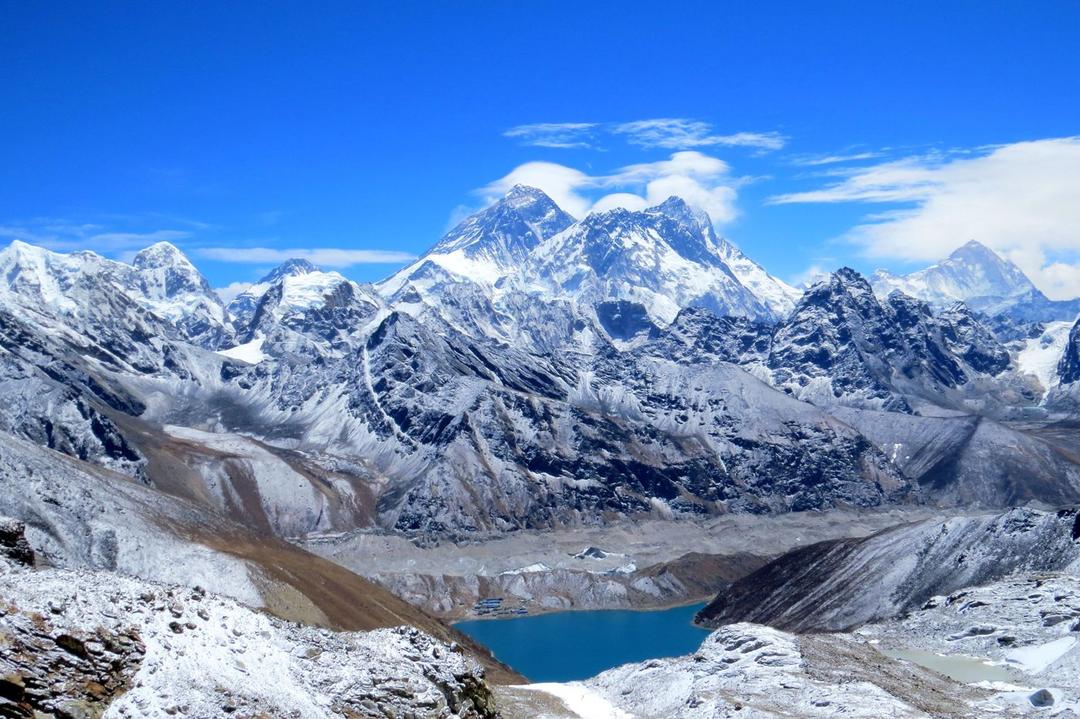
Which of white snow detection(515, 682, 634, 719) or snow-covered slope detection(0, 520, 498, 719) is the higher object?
snow-covered slope detection(0, 520, 498, 719)

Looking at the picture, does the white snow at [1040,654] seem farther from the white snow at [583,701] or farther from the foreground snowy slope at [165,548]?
the foreground snowy slope at [165,548]

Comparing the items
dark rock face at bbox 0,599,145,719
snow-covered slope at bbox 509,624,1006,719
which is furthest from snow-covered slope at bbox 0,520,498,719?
snow-covered slope at bbox 509,624,1006,719

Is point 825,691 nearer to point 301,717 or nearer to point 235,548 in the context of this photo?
point 301,717

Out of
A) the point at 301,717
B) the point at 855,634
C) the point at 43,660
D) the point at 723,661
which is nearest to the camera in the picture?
the point at 43,660

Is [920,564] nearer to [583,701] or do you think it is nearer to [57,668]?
[583,701]

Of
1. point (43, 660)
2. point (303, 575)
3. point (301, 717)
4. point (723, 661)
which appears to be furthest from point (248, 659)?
point (303, 575)

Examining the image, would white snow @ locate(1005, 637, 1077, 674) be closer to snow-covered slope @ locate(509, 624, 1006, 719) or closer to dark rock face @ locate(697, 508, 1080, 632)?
snow-covered slope @ locate(509, 624, 1006, 719)

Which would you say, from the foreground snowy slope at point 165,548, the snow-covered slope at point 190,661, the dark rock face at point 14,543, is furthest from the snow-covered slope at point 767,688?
the foreground snowy slope at point 165,548

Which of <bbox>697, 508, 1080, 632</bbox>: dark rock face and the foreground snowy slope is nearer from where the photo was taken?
the foreground snowy slope
